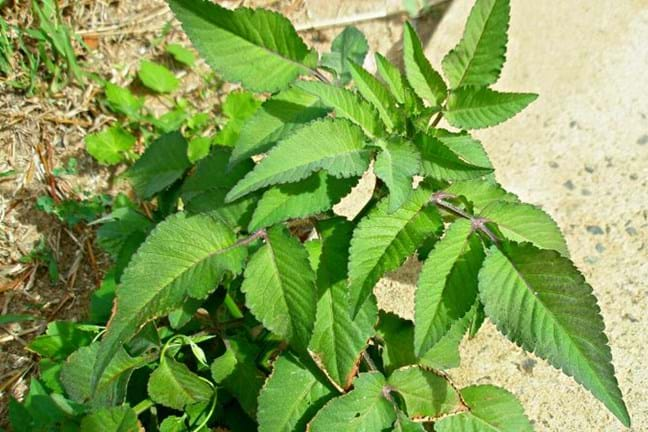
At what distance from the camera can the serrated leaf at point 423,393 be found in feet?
4.86

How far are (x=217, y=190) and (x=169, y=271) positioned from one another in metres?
0.26

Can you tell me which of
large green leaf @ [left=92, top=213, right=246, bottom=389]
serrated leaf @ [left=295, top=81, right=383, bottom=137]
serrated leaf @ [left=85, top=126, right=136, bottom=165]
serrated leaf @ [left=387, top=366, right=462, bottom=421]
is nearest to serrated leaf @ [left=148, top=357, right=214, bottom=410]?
large green leaf @ [left=92, top=213, right=246, bottom=389]

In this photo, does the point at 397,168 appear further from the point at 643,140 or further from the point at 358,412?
the point at 643,140

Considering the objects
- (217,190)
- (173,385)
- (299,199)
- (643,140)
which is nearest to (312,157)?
(299,199)

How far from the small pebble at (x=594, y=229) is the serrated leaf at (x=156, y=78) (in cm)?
146

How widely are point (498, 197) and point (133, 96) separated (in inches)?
63.1

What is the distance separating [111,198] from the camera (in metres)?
2.41

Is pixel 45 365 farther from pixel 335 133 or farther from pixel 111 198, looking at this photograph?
pixel 335 133

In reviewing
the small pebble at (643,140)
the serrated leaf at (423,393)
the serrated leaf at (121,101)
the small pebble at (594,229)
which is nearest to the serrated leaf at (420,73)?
the serrated leaf at (423,393)

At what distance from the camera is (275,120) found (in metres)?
1.43

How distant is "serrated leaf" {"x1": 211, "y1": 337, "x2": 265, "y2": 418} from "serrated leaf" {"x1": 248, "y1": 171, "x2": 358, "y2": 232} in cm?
41

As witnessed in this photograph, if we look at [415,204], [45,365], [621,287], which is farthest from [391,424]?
[621,287]

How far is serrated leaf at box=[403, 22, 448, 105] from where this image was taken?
138 cm

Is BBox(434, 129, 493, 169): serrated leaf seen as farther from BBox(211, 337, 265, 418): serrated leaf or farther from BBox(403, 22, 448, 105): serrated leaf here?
BBox(211, 337, 265, 418): serrated leaf
